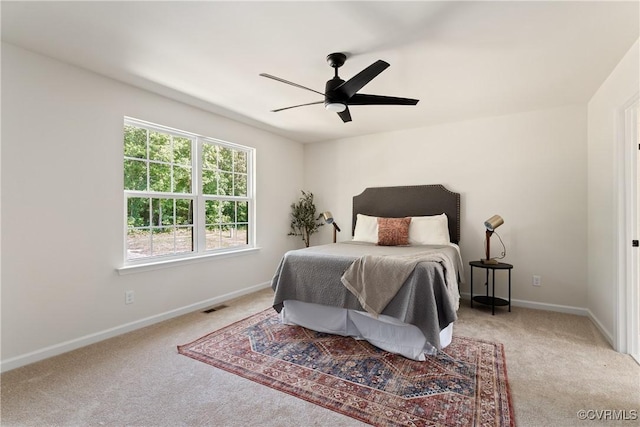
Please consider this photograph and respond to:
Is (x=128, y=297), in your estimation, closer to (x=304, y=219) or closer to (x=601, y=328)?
(x=304, y=219)

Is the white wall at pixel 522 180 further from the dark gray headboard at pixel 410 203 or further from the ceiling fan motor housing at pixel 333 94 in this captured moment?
the ceiling fan motor housing at pixel 333 94

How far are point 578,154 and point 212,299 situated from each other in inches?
184

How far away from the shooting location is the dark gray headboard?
164 inches

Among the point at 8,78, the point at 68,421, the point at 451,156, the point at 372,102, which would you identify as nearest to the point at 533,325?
the point at 451,156

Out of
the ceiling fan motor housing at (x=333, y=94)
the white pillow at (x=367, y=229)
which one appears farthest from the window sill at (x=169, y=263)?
the ceiling fan motor housing at (x=333, y=94)

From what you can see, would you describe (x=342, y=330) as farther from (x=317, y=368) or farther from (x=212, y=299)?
(x=212, y=299)

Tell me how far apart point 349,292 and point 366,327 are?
0.36 m

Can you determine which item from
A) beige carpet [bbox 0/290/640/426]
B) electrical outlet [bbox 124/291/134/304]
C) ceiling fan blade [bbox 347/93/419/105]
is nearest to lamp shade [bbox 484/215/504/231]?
beige carpet [bbox 0/290/640/426]

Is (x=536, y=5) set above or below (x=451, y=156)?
above

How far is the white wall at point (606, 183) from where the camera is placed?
250cm

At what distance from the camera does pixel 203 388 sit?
202 centimetres

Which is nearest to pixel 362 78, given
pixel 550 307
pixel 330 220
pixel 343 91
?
pixel 343 91

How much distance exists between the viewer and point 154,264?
3.20m

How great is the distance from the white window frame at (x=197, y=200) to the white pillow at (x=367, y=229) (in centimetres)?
154
